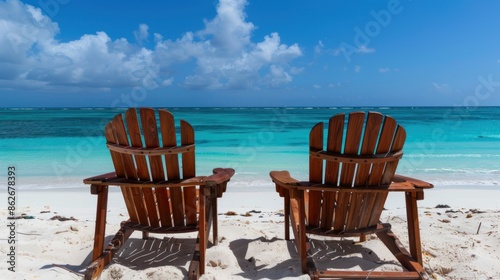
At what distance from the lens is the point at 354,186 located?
2.71 meters

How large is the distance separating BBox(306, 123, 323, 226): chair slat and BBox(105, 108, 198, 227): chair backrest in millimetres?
860

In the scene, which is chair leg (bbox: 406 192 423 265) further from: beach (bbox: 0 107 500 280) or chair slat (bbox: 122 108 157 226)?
chair slat (bbox: 122 108 157 226)

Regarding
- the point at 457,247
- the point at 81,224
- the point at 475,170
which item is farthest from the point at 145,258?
the point at 475,170

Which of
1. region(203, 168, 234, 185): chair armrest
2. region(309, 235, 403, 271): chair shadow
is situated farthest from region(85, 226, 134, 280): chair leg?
region(309, 235, 403, 271): chair shadow

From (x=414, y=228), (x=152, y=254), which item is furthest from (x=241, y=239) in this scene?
(x=414, y=228)

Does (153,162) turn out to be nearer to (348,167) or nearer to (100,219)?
(100,219)

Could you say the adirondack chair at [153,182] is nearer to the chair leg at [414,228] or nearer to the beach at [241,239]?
the beach at [241,239]

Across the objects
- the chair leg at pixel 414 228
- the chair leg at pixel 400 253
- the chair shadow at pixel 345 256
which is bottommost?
the chair shadow at pixel 345 256

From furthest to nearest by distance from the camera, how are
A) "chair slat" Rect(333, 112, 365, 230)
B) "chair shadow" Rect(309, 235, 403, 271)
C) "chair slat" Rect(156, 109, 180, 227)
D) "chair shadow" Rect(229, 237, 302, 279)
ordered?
"chair shadow" Rect(309, 235, 403, 271), "chair shadow" Rect(229, 237, 302, 279), "chair slat" Rect(156, 109, 180, 227), "chair slat" Rect(333, 112, 365, 230)

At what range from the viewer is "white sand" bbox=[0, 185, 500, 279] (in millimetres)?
2785

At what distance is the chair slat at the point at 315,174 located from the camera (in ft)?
8.62

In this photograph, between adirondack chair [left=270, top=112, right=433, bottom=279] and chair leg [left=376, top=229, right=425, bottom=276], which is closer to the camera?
adirondack chair [left=270, top=112, right=433, bottom=279]

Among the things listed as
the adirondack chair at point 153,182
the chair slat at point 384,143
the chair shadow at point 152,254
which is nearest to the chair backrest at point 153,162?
the adirondack chair at point 153,182

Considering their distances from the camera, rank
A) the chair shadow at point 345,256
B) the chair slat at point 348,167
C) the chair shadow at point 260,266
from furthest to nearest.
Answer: the chair shadow at point 345,256 → the chair shadow at point 260,266 → the chair slat at point 348,167
